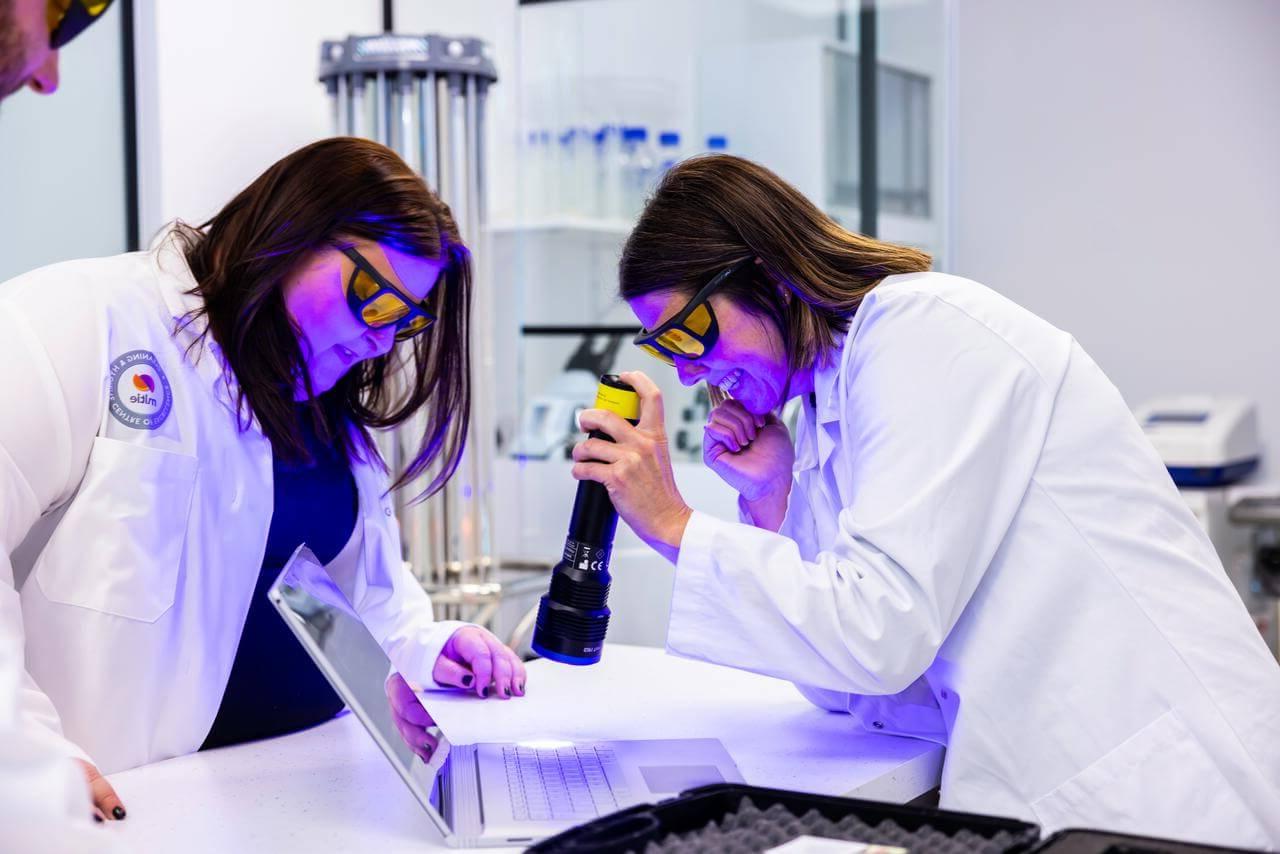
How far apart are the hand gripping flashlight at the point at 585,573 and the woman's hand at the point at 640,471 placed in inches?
0.6

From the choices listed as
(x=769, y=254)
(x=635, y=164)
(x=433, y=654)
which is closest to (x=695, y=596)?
(x=769, y=254)

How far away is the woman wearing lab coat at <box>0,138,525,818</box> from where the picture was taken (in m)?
1.40

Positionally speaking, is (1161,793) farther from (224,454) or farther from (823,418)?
(224,454)

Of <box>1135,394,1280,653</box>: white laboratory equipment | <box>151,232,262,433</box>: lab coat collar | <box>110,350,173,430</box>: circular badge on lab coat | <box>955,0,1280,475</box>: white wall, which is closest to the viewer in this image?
<box>110,350,173,430</box>: circular badge on lab coat

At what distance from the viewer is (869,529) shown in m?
1.28

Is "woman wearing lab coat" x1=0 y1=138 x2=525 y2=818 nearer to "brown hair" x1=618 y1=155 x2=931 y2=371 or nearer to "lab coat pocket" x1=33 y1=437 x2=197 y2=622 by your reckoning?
"lab coat pocket" x1=33 y1=437 x2=197 y2=622

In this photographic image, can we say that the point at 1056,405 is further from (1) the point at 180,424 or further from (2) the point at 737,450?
(1) the point at 180,424

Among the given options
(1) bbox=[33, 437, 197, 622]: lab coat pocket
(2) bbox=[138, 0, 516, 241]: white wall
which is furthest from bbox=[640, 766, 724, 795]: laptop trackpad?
(2) bbox=[138, 0, 516, 241]: white wall

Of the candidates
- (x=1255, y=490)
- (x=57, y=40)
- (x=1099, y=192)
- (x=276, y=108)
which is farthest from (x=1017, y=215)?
(x=57, y=40)

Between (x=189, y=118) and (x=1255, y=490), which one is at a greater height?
(x=189, y=118)

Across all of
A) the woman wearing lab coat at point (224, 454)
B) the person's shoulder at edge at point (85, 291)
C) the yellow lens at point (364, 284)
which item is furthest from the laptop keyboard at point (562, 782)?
the person's shoulder at edge at point (85, 291)

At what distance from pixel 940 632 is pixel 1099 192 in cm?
273

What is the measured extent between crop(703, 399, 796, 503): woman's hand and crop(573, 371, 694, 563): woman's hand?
381mm

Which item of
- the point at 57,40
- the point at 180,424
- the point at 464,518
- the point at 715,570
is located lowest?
the point at 464,518
